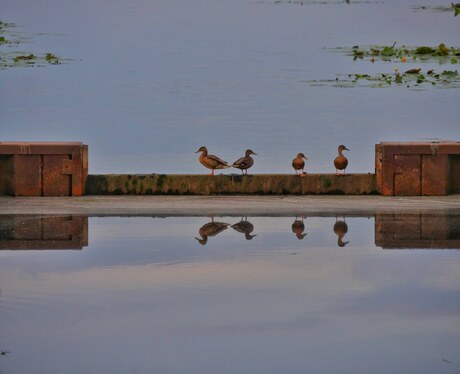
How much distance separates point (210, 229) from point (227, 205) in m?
3.34

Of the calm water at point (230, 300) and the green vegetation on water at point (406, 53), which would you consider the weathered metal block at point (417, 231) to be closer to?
the calm water at point (230, 300)

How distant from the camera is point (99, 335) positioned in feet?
25.4

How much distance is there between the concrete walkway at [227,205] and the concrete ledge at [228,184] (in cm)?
24

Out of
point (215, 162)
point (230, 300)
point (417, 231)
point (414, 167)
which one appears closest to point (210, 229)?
point (417, 231)

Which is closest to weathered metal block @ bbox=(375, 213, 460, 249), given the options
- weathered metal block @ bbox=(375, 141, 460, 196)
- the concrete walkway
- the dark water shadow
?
the dark water shadow

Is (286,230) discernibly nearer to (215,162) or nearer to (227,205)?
(227,205)

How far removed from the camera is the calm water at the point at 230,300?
7.16 metres

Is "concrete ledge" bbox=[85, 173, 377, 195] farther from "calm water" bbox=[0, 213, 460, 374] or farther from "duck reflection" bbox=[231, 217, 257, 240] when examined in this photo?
"calm water" bbox=[0, 213, 460, 374]

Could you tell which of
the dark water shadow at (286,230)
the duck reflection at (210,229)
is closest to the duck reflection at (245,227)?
the dark water shadow at (286,230)


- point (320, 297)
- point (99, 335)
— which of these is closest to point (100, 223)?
point (320, 297)

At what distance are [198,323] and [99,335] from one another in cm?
70

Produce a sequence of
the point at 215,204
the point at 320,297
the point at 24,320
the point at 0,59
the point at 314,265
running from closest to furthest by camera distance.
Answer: the point at 24,320 → the point at 320,297 → the point at 314,265 → the point at 215,204 → the point at 0,59

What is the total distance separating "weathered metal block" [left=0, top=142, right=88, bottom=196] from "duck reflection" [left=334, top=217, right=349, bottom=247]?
4952 millimetres

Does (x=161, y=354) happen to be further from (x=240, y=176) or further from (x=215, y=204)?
(x=240, y=176)
